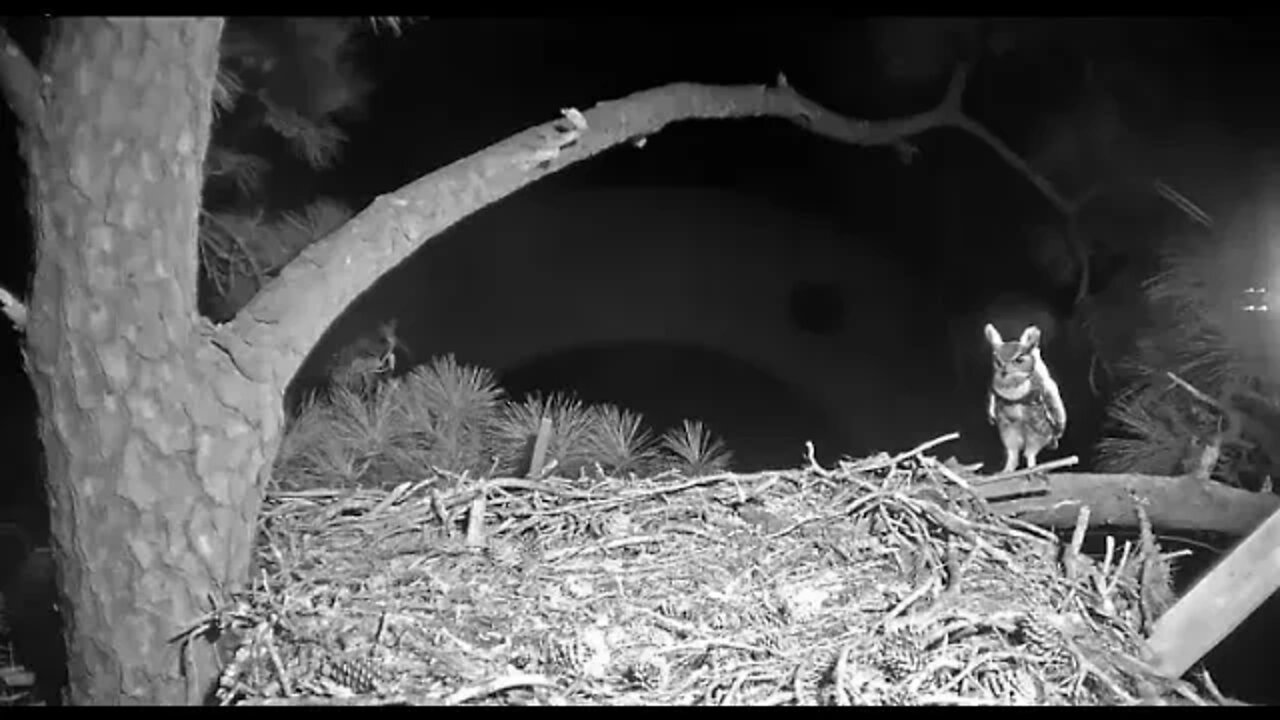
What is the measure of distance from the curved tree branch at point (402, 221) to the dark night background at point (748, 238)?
0.21 meters

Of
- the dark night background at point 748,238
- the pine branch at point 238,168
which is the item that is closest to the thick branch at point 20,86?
the pine branch at point 238,168

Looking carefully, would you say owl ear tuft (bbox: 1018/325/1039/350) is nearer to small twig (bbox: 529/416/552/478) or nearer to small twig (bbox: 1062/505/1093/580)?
small twig (bbox: 1062/505/1093/580)

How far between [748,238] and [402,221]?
44.5 inches

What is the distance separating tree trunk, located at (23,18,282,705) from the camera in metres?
0.88

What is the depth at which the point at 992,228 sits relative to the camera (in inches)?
83.0

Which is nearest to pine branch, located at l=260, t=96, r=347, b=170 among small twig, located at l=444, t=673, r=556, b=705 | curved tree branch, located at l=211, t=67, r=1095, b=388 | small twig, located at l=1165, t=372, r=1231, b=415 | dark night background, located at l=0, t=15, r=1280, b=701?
dark night background, located at l=0, t=15, r=1280, b=701

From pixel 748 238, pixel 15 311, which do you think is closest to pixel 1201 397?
pixel 748 238

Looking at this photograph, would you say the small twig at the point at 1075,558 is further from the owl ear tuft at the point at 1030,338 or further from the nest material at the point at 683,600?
the owl ear tuft at the point at 1030,338

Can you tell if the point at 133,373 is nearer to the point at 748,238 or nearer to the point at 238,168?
the point at 238,168

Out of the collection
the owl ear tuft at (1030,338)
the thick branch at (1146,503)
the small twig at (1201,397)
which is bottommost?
the thick branch at (1146,503)

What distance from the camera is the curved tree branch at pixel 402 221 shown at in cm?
107

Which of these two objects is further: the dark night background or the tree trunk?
the dark night background

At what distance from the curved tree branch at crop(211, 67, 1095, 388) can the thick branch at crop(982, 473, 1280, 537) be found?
885mm

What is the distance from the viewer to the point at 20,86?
0.91 m
